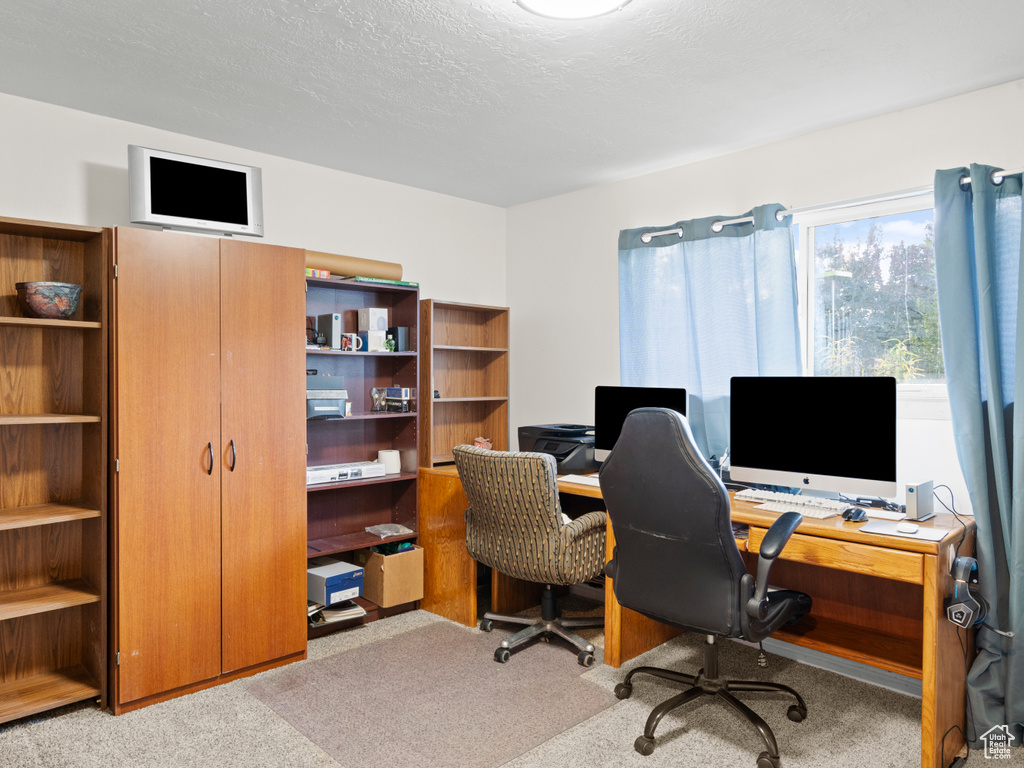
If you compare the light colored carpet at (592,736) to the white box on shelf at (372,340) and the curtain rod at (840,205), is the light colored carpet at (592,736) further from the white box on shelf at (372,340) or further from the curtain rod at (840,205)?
the curtain rod at (840,205)

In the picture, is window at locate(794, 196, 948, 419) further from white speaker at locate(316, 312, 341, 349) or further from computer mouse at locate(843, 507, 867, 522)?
white speaker at locate(316, 312, 341, 349)

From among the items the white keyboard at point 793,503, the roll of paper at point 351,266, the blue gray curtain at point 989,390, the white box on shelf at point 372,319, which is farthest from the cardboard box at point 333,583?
the blue gray curtain at point 989,390

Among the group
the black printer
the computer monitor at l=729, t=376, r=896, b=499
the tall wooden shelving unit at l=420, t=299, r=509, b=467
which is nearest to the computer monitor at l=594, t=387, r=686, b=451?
the black printer

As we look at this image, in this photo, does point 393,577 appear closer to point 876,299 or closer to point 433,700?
point 433,700

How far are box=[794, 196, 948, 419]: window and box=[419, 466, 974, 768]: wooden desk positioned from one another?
2.36ft

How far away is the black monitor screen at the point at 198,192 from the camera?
2.93 m

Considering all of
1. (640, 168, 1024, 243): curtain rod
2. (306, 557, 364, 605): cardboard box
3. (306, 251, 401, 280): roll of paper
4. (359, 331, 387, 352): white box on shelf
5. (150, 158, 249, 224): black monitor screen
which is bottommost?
(306, 557, 364, 605): cardboard box

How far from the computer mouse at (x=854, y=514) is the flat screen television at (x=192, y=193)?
2.80 m

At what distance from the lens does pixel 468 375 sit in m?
4.60

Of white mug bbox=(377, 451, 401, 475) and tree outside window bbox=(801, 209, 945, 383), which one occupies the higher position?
tree outside window bbox=(801, 209, 945, 383)

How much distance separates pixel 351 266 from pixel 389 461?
3.63ft

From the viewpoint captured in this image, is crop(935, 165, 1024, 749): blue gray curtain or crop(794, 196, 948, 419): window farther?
crop(794, 196, 948, 419): window

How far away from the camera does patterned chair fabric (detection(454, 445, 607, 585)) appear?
9.74 ft

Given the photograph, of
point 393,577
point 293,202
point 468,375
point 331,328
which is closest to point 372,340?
point 331,328
